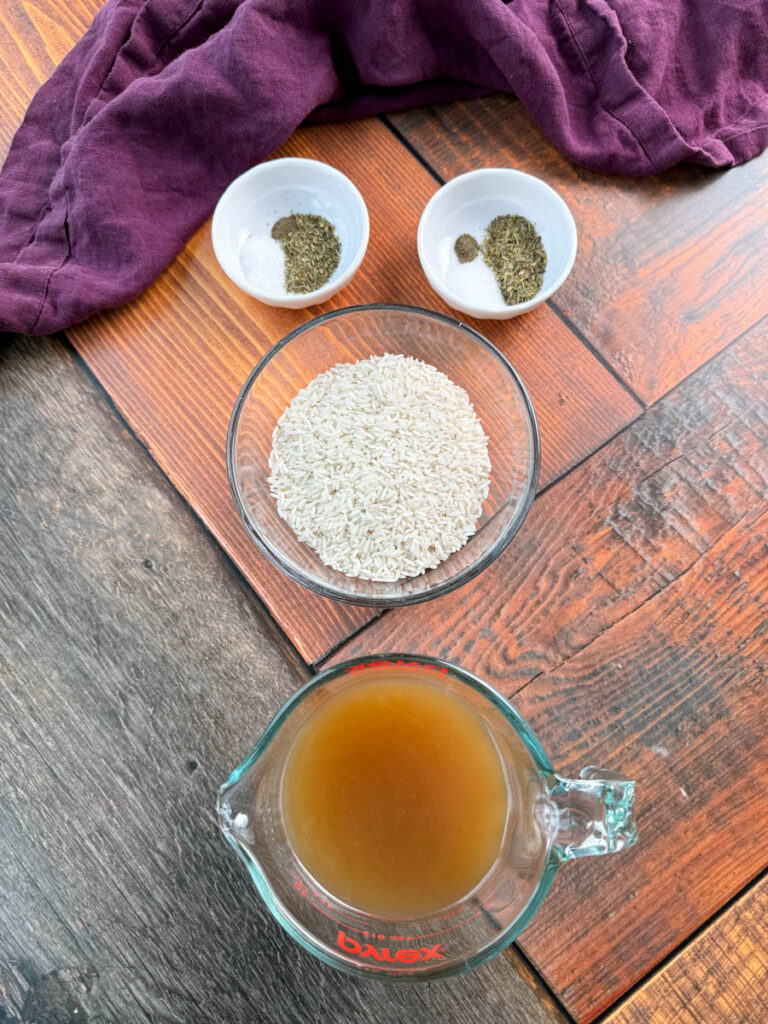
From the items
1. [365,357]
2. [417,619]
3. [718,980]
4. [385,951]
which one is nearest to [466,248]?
[365,357]

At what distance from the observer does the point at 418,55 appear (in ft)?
3.29

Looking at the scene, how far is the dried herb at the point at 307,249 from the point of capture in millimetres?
978

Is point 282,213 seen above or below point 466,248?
above

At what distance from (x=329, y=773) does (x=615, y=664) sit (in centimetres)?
38

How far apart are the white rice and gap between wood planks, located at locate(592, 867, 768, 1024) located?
52 cm

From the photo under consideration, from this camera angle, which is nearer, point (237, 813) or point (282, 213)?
point (237, 813)

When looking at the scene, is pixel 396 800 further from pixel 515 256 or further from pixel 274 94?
pixel 274 94

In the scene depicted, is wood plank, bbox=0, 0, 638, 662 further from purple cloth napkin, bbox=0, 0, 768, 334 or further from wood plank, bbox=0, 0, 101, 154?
wood plank, bbox=0, 0, 101, 154

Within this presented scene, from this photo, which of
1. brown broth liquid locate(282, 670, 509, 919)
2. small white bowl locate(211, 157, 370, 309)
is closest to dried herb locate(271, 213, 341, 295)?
small white bowl locate(211, 157, 370, 309)

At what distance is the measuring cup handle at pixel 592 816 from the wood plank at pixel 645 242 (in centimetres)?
50

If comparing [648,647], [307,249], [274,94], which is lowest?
[648,647]

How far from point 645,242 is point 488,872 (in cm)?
80

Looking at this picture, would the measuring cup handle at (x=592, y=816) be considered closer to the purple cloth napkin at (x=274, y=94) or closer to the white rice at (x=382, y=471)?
the white rice at (x=382, y=471)

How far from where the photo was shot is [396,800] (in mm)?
762
